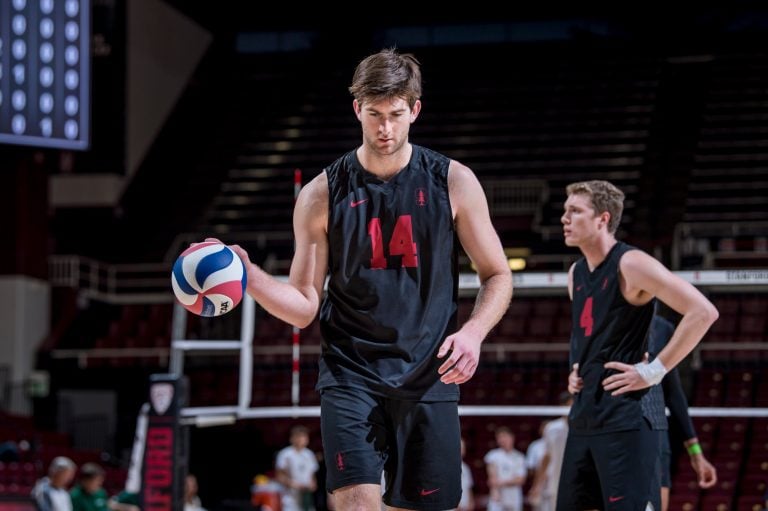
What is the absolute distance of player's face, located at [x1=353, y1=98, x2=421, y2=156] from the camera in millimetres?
3805

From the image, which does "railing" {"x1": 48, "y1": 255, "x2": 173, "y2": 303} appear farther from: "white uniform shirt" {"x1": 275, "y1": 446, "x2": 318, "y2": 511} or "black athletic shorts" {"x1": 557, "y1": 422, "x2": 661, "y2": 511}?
"black athletic shorts" {"x1": 557, "y1": 422, "x2": 661, "y2": 511}

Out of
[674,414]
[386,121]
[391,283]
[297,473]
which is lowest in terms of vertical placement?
[297,473]

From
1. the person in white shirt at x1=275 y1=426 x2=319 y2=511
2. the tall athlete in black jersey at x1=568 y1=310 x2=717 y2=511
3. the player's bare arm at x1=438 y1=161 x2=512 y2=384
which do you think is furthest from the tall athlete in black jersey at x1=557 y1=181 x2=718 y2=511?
the person in white shirt at x1=275 y1=426 x2=319 y2=511

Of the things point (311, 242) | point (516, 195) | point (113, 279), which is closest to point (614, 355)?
point (311, 242)

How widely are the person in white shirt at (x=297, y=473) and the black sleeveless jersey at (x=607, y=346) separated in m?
8.26

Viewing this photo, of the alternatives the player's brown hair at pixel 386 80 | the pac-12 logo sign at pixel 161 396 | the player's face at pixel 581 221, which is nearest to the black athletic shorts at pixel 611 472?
the player's face at pixel 581 221

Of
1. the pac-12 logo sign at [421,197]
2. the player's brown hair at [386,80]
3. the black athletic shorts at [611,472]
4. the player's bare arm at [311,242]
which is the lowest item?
the black athletic shorts at [611,472]

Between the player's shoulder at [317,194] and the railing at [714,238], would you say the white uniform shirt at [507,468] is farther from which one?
the player's shoulder at [317,194]

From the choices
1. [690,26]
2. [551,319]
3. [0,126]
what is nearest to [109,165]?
[0,126]

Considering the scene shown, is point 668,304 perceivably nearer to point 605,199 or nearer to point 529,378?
point 605,199

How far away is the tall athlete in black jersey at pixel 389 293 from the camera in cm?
382

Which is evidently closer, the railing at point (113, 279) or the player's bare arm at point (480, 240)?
the player's bare arm at point (480, 240)

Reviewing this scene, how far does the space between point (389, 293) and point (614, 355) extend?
169 cm

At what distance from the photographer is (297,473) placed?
13.3m
